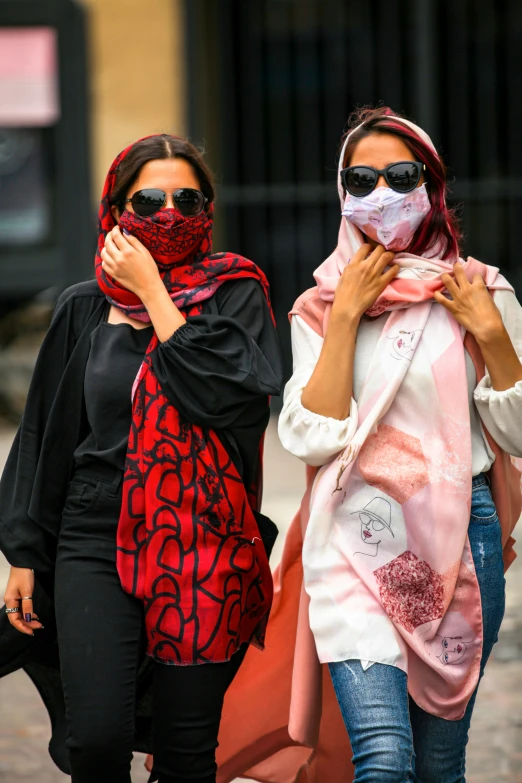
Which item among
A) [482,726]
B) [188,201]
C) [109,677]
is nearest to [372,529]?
[109,677]

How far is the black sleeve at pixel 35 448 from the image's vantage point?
305 cm

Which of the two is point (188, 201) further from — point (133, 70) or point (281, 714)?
point (133, 70)

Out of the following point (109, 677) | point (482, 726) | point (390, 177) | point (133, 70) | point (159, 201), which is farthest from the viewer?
point (133, 70)

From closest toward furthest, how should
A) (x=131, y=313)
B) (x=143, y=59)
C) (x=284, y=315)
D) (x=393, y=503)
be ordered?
(x=393, y=503) < (x=131, y=313) < (x=143, y=59) < (x=284, y=315)

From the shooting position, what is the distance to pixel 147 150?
3064mm

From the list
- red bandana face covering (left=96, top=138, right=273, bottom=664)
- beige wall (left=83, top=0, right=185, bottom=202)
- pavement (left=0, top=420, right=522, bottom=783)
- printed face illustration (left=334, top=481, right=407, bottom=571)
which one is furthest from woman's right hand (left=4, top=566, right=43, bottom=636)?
beige wall (left=83, top=0, right=185, bottom=202)

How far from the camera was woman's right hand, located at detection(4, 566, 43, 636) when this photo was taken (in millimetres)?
3066

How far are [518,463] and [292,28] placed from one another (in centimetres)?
711

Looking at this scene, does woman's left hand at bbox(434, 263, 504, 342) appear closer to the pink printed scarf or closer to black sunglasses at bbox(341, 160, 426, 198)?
the pink printed scarf

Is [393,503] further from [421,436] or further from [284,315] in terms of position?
[284,315]

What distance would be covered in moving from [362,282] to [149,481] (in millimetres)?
705

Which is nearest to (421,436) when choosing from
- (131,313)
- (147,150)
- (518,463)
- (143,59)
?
(518,463)

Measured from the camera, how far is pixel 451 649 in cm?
284

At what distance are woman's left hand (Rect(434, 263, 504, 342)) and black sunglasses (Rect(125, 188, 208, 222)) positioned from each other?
26.4 inches
